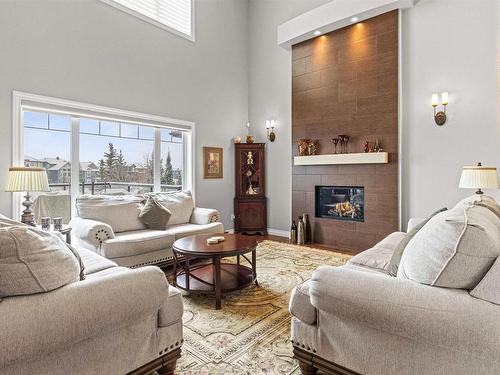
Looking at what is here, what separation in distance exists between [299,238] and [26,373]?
425 centimetres

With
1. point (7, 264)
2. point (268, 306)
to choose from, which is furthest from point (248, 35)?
point (7, 264)

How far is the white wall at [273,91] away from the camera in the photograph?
5668 mm

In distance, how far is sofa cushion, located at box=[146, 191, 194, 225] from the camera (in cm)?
436

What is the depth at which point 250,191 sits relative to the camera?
5.95 metres

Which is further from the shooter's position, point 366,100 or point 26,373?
point 366,100

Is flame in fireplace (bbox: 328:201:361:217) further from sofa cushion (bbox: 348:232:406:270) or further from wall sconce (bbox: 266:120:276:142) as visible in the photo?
sofa cushion (bbox: 348:232:406:270)

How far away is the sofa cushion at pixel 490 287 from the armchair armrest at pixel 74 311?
1.39 metres

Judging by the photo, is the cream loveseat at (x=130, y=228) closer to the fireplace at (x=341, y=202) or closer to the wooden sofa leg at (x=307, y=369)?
the fireplace at (x=341, y=202)

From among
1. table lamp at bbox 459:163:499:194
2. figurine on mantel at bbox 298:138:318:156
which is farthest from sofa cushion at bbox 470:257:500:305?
figurine on mantel at bbox 298:138:318:156

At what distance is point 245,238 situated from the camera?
10.5 feet

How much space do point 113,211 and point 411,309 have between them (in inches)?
137

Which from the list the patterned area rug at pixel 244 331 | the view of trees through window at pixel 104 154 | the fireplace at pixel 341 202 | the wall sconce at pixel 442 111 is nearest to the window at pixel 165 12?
the view of trees through window at pixel 104 154

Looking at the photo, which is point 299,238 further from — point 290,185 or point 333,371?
point 333,371

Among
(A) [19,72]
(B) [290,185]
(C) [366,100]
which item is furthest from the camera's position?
(B) [290,185]
